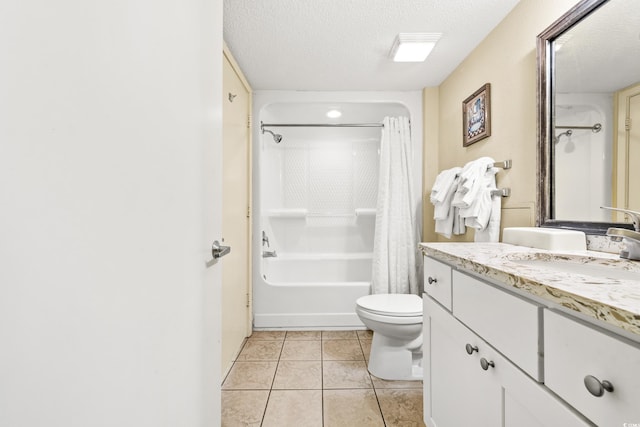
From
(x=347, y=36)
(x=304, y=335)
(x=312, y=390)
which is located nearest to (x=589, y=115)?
(x=347, y=36)

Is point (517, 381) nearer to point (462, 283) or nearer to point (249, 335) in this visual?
point (462, 283)

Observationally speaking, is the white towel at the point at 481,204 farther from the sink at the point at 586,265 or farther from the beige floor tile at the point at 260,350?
the beige floor tile at the point at 260,350

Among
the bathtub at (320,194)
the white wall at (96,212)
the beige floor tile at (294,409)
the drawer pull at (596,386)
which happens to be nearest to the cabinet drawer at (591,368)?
the drawer pull at (596,386)

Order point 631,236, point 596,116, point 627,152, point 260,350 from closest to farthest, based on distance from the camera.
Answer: point 631,236, point 627,152, point 596,116, point 260,350

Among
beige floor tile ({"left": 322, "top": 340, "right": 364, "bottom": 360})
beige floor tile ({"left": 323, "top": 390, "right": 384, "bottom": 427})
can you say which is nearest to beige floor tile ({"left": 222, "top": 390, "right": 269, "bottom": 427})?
beige floor tile ({"left": 323, "top": 390, "right": 384, "bottom": 427})

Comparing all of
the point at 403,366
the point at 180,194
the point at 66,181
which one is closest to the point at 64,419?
the point at 66,181

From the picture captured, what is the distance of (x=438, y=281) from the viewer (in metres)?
1.14

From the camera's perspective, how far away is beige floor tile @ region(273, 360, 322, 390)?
1.67 m

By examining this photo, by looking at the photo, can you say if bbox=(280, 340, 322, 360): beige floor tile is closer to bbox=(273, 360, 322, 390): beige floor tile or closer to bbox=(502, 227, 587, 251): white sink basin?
bbox=(273, 360, 322, 390): beige floor tile

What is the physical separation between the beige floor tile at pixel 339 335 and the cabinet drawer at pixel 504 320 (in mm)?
1504

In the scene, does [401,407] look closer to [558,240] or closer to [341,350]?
[341,350]

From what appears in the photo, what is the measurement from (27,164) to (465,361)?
3.76ft

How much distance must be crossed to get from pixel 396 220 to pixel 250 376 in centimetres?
159

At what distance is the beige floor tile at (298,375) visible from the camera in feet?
5.48
